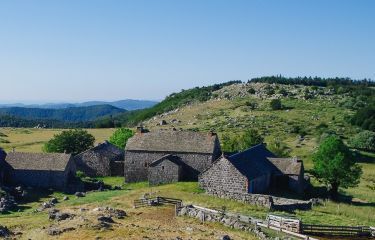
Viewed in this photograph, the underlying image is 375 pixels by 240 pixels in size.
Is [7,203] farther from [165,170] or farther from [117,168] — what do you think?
[117,168]

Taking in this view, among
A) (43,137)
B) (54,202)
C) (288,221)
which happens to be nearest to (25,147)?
(43,137)

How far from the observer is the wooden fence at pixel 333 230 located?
37.2 meters

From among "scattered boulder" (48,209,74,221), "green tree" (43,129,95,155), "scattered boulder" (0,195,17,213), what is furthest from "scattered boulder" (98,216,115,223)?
"green tree" (43,129,95,155)

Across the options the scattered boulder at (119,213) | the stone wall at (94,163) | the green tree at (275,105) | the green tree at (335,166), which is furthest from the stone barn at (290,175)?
the green tree at (275,105)

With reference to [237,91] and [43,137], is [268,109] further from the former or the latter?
[43,137]

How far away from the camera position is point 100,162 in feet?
227

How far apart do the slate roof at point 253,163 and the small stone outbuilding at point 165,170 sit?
826cm

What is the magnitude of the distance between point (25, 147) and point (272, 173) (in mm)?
59379

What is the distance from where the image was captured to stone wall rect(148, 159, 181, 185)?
5950 cm

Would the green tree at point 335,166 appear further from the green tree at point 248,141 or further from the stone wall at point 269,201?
the green tree at point 248,141

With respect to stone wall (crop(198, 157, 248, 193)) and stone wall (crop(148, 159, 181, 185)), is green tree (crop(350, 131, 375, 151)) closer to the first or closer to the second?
stone wall (crop(148, 159, 181, 185))

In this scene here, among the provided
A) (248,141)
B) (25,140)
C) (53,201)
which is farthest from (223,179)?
(25,140)

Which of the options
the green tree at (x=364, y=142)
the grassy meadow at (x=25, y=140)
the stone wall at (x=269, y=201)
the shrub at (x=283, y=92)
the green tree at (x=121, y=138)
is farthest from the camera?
the shrub at (x=283, y=92)

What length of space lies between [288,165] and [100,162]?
25329 mm
